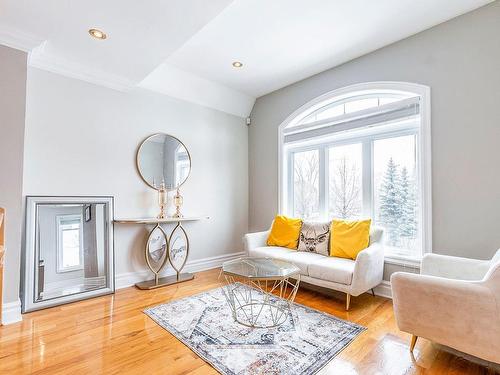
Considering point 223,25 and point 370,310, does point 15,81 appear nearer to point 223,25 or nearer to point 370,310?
point 223,25

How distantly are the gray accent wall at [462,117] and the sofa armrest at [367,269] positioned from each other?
11.5 inches

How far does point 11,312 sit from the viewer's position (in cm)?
234

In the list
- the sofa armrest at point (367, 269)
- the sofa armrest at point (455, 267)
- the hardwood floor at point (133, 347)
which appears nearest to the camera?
the hardwood floor at point (133, 347)

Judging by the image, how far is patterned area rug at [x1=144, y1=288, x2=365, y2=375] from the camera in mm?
1742

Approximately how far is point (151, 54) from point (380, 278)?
339cm

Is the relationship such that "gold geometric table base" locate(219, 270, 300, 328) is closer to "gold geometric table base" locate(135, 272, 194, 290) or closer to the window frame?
"gold geometric table base" locate(135, 272, 194, 290)

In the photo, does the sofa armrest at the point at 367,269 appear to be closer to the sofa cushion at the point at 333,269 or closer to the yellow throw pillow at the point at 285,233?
the sofa cushion at the point at 333,269

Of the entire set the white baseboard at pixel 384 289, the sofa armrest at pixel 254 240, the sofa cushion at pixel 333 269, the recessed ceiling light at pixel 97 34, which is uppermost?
the recessed ceiling light at pixel 97 34

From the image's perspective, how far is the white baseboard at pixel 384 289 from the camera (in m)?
2.94

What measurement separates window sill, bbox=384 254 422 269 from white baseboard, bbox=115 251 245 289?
2.37 meters

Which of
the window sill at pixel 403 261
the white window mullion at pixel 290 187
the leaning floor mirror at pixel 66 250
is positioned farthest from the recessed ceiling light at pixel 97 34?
the window sill at pixel 403 261

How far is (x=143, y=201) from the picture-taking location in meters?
3.49

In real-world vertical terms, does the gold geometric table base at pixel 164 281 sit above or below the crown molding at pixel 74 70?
below

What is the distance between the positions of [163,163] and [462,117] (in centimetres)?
341
